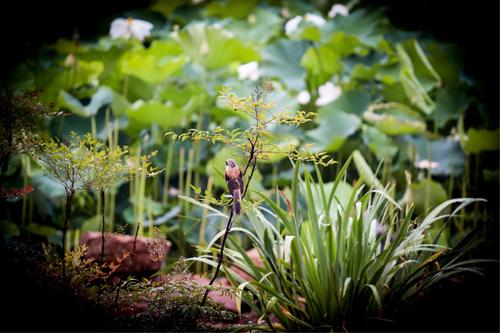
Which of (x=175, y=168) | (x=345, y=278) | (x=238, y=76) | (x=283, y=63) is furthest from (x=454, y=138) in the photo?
(x=345, y=278)

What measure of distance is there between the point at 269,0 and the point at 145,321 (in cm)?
272

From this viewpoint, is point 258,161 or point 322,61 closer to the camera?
point 258,161

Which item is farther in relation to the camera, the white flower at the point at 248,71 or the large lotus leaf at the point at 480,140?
the white flower at the point at 248,71

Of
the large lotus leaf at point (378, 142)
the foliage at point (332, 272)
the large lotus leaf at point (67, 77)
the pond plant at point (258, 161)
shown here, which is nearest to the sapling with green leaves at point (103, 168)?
the pond plant at point (258, 161)

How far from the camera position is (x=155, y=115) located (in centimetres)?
191

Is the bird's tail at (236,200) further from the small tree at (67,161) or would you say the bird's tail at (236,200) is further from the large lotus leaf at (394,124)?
the large lotus leaf at (394,124)

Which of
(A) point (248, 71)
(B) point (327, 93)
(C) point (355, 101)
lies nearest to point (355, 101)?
(C) point (355, 101)

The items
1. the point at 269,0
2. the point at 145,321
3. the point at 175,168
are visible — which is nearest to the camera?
the point at 145,321

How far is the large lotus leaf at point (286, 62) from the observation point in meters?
2.42

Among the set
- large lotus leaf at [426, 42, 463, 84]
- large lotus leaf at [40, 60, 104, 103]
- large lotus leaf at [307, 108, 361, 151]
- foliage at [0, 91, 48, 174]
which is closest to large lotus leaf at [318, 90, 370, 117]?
large lotus leaf at [307, 108, 361, 151]

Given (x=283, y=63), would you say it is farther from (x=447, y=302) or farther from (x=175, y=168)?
(x=447, y=302)

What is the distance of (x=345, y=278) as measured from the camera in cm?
107

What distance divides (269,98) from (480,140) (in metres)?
0.90

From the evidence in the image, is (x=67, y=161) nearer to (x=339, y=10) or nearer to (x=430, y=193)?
(x=430, y=193)
